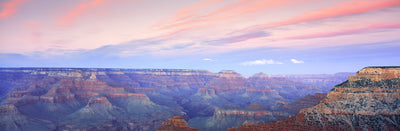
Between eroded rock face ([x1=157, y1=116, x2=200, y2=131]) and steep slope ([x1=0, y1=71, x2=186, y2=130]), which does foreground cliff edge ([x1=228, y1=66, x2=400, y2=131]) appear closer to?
eroded rock face ([x1=157, y1=116, x2=200, y2=131])

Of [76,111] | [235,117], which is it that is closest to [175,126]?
[235,117]

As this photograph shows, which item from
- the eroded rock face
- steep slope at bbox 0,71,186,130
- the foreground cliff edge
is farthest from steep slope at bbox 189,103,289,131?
the foreground cliff edge

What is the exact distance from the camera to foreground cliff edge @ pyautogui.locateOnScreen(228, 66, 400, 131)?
57531 mm

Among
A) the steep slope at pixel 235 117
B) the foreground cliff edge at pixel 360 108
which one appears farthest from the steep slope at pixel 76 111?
the foreground cliff edge at pixel 360 108

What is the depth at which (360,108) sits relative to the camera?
197ft

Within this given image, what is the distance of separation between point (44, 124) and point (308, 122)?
134474 mm

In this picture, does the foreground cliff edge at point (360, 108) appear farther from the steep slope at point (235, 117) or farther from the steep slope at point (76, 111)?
the steep slope at point (76, 111)

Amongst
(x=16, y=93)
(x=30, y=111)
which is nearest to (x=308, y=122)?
(x=30, y=111)

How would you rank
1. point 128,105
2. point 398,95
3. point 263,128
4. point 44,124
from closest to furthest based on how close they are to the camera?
point 398,95 < point 263,128 < point 44,124 < point 128,105

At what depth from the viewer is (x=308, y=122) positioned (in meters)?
62.2

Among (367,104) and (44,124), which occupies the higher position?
(367,104)

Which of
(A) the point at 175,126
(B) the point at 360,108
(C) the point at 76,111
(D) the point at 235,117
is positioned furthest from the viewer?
(C) the point at 76,111

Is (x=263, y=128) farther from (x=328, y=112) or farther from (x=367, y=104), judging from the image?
(x=367, y=104)

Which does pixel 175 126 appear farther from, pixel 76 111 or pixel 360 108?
pixel 76 111
